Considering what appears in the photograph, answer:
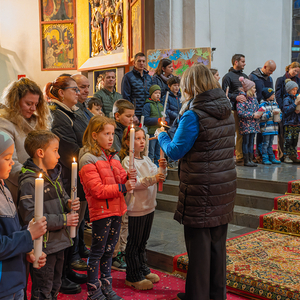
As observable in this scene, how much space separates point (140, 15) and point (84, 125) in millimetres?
5618

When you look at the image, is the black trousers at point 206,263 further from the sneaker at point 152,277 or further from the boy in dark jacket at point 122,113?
the boy in dark jacket at point 122,113

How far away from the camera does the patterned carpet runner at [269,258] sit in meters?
2.82

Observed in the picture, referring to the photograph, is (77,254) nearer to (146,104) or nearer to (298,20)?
(146,104)

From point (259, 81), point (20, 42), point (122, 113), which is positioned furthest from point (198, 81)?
point (20, 42)

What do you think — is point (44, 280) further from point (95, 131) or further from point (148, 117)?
point (148, 117)

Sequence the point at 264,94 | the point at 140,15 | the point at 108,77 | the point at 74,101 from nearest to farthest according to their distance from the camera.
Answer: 1. the point at 74,101
2. the point at 108,77
3. the point at 264,94
4. the point at 140,15

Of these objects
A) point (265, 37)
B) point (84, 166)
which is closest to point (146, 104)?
point (84, 166)

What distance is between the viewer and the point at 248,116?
20.8ft

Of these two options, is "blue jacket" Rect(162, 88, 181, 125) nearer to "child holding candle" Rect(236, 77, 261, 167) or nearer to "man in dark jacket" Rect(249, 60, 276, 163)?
"child holding candle" Rect(236, 77, 261, 167)

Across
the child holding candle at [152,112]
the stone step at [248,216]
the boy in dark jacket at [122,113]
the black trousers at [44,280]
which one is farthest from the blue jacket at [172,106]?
the black trousers at [44,280]

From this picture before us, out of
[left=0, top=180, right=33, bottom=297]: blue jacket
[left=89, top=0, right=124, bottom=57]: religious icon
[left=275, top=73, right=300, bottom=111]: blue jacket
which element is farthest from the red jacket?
[left=89, top=0, right=124, bottom=57]: religious icon

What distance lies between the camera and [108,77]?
205 inches

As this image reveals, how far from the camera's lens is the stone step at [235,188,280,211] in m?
4.68

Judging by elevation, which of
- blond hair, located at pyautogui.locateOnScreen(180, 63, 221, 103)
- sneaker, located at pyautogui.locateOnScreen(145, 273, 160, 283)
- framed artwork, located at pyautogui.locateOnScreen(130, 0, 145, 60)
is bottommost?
sneaker, located at pyautogui.locateOnScreen(145, 273, 160, 283)
